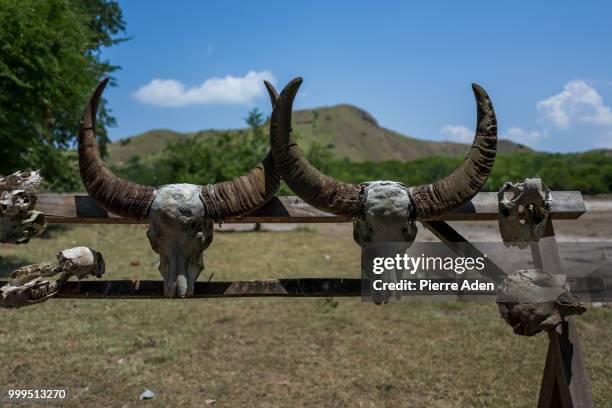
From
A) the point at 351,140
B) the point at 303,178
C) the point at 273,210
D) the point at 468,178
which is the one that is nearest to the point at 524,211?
the point at 468,178

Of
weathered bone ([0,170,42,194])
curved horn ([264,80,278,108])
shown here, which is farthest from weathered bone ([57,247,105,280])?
curved horn ([264,80,278,108])

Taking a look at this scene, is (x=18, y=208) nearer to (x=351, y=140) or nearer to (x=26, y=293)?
(x=26, y=293)

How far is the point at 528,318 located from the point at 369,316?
516 cm

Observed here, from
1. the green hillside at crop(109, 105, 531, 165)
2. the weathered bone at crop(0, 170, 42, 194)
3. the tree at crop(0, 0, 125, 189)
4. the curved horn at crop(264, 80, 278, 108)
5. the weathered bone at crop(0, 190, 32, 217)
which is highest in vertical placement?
the green hillside at crop(109, 105, 531, 165)

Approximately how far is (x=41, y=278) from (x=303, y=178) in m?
1.81

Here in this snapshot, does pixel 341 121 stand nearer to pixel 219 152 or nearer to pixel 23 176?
pixel 219 152

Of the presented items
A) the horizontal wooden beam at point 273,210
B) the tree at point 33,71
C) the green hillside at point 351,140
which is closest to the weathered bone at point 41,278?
the horizontal wooden beam at point 273,210

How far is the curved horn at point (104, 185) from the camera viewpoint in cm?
282

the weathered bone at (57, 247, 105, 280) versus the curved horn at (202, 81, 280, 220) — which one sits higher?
the curved horn at (202, 81, 280, 220)

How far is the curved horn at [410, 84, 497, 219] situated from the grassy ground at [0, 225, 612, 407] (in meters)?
2.79

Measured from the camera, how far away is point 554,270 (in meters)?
3.25

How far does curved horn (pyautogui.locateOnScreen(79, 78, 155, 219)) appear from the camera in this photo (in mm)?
2820

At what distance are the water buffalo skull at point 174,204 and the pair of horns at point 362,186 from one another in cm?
25

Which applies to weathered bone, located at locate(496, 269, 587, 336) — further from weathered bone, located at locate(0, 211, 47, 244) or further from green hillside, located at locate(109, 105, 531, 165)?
green hillside, located at locate(109, 105, 531, 165)
